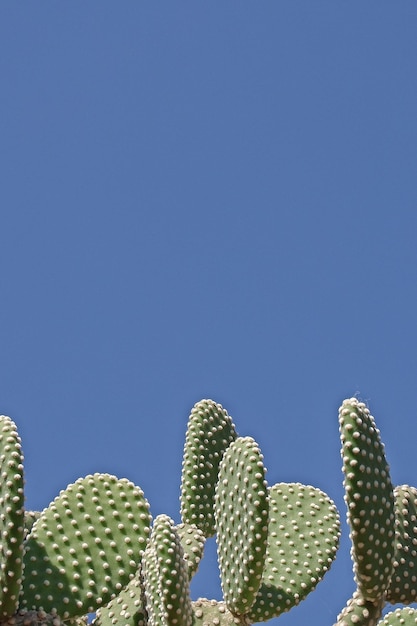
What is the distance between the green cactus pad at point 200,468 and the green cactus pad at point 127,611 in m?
0.39

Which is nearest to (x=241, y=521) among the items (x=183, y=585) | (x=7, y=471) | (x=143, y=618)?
(x=183, y=585)

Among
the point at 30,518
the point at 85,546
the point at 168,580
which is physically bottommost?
the point at 168,580

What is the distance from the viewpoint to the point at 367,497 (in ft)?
9.61

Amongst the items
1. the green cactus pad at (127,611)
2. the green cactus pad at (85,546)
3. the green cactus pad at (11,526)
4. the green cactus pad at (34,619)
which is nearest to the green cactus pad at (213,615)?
the green cactus pad at (127,611)

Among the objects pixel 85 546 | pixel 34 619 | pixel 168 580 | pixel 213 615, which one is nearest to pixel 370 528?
pixel 168 580

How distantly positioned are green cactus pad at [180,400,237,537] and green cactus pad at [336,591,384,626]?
790mm

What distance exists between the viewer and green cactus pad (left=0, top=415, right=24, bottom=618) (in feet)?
9.04

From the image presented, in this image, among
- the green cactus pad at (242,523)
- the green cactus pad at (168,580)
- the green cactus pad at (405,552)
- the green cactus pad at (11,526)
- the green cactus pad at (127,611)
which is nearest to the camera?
the green cactus pad at (11,526)

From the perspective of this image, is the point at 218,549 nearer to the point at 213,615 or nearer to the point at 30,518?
the point at 213,615

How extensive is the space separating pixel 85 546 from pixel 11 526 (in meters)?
0.37

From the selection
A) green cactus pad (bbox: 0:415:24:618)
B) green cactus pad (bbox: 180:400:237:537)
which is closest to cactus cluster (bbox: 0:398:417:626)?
green cactus pad (bbox: 0:415:24:618)

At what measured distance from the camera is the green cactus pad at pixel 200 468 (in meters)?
3.82

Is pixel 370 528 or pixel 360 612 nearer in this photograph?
pixel 370 528

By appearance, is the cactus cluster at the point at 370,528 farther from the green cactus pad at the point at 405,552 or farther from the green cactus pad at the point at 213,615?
the green cactus pad at the point at 213,615
